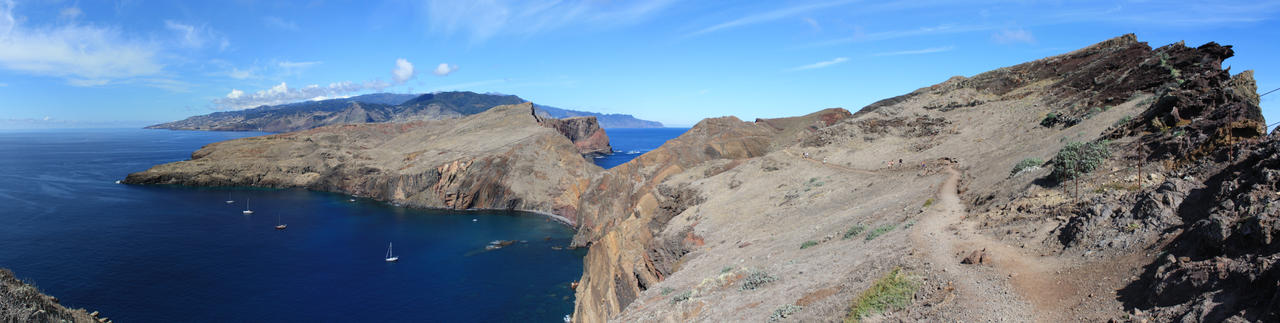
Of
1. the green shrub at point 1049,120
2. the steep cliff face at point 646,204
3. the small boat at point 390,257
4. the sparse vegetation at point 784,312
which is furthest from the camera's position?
the small boat at point 390,257

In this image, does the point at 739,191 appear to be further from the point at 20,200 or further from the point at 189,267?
the point at 20,200

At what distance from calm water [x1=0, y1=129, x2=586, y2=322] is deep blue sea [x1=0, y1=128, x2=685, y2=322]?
15 cm

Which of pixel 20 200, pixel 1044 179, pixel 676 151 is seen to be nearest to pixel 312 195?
pixel 20 200

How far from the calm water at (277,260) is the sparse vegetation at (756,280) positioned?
83.8ft

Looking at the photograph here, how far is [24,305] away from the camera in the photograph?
16.6 meters

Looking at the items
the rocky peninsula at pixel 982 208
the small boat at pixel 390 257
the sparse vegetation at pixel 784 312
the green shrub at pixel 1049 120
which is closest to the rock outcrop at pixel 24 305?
the rocky peninsula at pixel 982 208

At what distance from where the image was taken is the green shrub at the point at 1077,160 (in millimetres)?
18203

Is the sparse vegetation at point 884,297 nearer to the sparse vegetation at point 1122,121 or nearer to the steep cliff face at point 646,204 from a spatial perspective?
the steep cliff face at point 646,204

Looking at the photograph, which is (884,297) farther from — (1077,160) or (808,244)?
(1077,160)

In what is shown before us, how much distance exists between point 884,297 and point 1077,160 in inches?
425

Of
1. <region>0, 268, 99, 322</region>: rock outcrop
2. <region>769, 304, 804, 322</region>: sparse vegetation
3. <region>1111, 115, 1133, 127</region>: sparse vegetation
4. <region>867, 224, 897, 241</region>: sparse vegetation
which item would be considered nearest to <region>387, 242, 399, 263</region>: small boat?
<region>0, 268, 99, 322</region>: rock outcrop

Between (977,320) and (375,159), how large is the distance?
117 m

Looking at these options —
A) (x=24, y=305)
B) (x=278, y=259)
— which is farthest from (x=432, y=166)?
(x=24, y=305)

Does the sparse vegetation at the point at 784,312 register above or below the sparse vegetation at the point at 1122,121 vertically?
below
